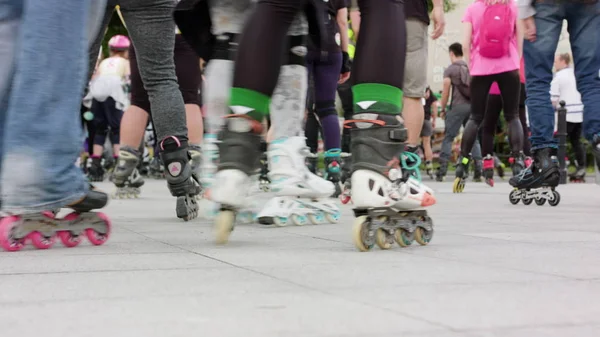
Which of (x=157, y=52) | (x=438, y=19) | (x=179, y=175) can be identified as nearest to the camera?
(x=157, y=52)

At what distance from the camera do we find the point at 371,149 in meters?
3.25

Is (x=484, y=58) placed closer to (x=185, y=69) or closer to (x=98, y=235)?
(x=185, y=69)

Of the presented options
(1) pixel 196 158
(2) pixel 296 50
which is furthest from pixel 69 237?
(1) pixel 196 158

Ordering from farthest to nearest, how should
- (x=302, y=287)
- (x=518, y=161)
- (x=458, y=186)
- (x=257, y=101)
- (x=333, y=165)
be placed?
1. (x=518, y=161)
2. (x=458, y=186)
3. (x=333, y=165)
4. (x=257, y=101)
5. (x=302, y=287)

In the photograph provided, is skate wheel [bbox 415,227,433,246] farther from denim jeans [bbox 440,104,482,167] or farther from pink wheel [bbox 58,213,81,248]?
denim jeans [bbox 440,104,482,167]

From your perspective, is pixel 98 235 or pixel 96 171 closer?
pixel 98 235

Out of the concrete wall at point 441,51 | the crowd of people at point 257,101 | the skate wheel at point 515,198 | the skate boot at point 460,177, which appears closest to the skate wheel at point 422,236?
the crowd of people at point 257,101

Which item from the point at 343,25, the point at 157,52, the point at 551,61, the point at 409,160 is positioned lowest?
the point at 409,160

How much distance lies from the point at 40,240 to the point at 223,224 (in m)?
0.65

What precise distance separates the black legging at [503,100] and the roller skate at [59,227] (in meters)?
5.97

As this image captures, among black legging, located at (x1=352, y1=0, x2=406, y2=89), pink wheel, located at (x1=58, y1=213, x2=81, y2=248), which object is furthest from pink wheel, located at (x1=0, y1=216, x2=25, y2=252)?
black legging, located at (x1=352, y1=0, x2=406, y2=89)

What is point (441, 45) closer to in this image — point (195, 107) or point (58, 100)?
point (195, 107)

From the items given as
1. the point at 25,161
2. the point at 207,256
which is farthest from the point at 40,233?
the point at 207,256

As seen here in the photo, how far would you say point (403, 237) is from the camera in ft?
11.1
